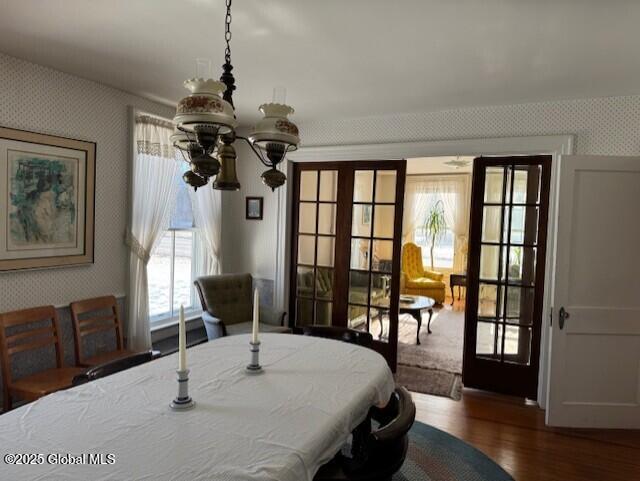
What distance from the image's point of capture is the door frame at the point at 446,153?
3.54 metres

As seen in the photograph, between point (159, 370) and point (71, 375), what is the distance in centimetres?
124

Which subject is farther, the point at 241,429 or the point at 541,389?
the point at 541,389

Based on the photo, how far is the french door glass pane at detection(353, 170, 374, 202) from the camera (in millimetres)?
4391

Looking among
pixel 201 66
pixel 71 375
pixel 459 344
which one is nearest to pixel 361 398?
pixel 201 66

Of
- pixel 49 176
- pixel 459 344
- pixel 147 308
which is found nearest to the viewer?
pixel 49 176

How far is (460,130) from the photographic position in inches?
153

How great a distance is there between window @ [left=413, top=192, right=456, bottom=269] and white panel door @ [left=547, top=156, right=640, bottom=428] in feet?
16.8

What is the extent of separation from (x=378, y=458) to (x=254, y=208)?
3574mm

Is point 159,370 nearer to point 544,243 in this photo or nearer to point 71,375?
point 71,375

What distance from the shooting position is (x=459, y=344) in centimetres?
538

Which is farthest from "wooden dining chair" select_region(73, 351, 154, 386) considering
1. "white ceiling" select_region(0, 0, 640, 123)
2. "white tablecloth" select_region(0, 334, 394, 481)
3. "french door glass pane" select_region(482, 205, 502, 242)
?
"french door glass pane" select_region(482, 205, 502, 242)

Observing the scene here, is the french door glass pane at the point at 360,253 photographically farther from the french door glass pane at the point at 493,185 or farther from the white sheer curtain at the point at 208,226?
the white sheer curtain at the point at 208,226

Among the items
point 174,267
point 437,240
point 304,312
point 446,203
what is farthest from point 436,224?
point 174,267

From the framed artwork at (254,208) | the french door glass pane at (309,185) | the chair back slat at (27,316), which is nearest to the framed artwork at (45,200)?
the chair back slat at (27,316)
